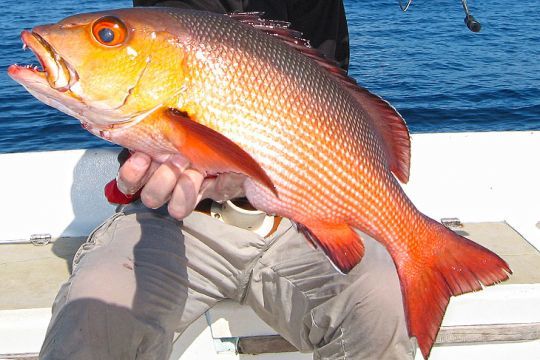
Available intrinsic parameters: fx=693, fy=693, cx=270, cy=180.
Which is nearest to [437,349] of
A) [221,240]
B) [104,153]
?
[221,240]

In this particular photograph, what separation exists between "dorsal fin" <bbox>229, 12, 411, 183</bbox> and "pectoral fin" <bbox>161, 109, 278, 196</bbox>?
51cm

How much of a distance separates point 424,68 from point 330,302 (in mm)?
10285

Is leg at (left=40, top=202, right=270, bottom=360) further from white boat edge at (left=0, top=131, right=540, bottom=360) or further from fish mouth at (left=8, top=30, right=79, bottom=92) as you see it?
white boat edge at (left=0, top=131, right=540, bottom=360)

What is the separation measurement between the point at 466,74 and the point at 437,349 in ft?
31.1

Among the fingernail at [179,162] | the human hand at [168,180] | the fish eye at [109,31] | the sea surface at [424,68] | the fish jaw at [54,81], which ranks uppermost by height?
the fish eye at [109,31]

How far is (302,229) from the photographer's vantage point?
226 centimetres

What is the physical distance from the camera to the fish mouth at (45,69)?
1.90 meters

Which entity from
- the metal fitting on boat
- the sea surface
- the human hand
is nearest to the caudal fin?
the human hand

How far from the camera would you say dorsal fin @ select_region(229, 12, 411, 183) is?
230 centimetres

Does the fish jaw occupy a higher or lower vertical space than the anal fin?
higher

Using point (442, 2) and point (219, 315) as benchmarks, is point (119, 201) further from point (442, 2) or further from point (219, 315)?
point (442, 2)

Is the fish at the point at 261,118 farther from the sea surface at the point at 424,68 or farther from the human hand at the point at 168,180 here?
the sea surface at the point at 424,68

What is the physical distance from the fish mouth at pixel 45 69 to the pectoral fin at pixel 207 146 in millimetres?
289

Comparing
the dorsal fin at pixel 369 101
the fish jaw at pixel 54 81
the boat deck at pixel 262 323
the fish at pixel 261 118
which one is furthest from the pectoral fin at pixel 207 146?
the boat deck at pixel 262 323
